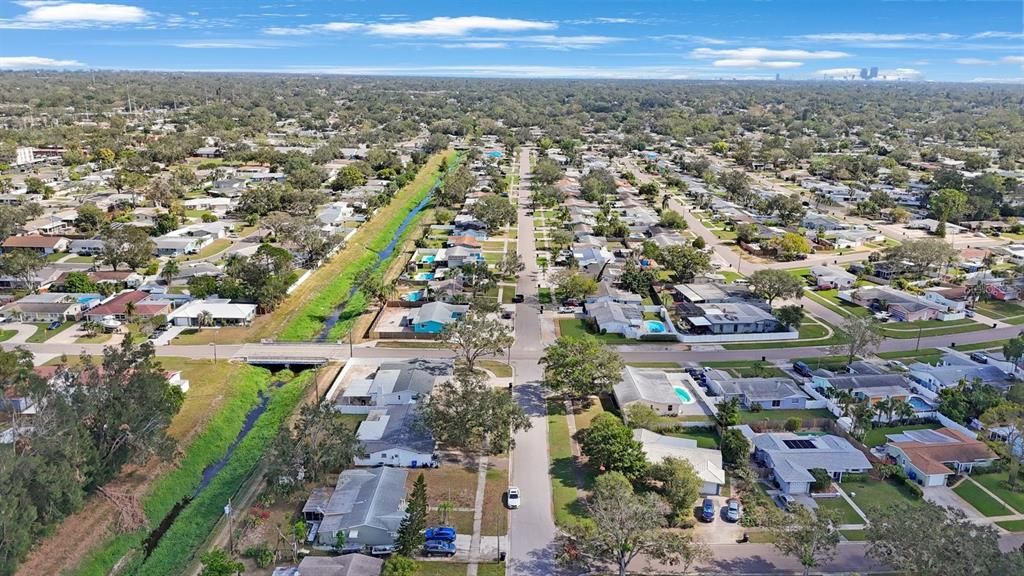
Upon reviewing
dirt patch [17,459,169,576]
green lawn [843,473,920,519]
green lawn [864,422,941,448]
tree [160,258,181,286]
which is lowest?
dirt patch [17,459,169,576]

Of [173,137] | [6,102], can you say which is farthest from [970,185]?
[6,102]

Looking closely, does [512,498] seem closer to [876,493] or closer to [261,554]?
[261,554]

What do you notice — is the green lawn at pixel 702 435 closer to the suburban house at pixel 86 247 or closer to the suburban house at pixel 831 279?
the suburban house at pixel 831 279

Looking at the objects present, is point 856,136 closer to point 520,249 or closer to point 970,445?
point 520,249

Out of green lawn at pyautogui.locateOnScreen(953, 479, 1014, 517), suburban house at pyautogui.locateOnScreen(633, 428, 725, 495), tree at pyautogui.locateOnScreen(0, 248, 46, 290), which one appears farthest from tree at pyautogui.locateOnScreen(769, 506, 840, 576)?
tree at pyautogui.locateOnScreen(0, 248, 46, 290)

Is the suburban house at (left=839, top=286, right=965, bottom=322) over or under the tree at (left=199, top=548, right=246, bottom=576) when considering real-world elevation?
over

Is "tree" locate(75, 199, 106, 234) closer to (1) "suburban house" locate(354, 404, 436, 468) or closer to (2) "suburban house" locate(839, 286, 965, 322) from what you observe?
(1) "suburban house" locate(354, 404, 436, 468)
